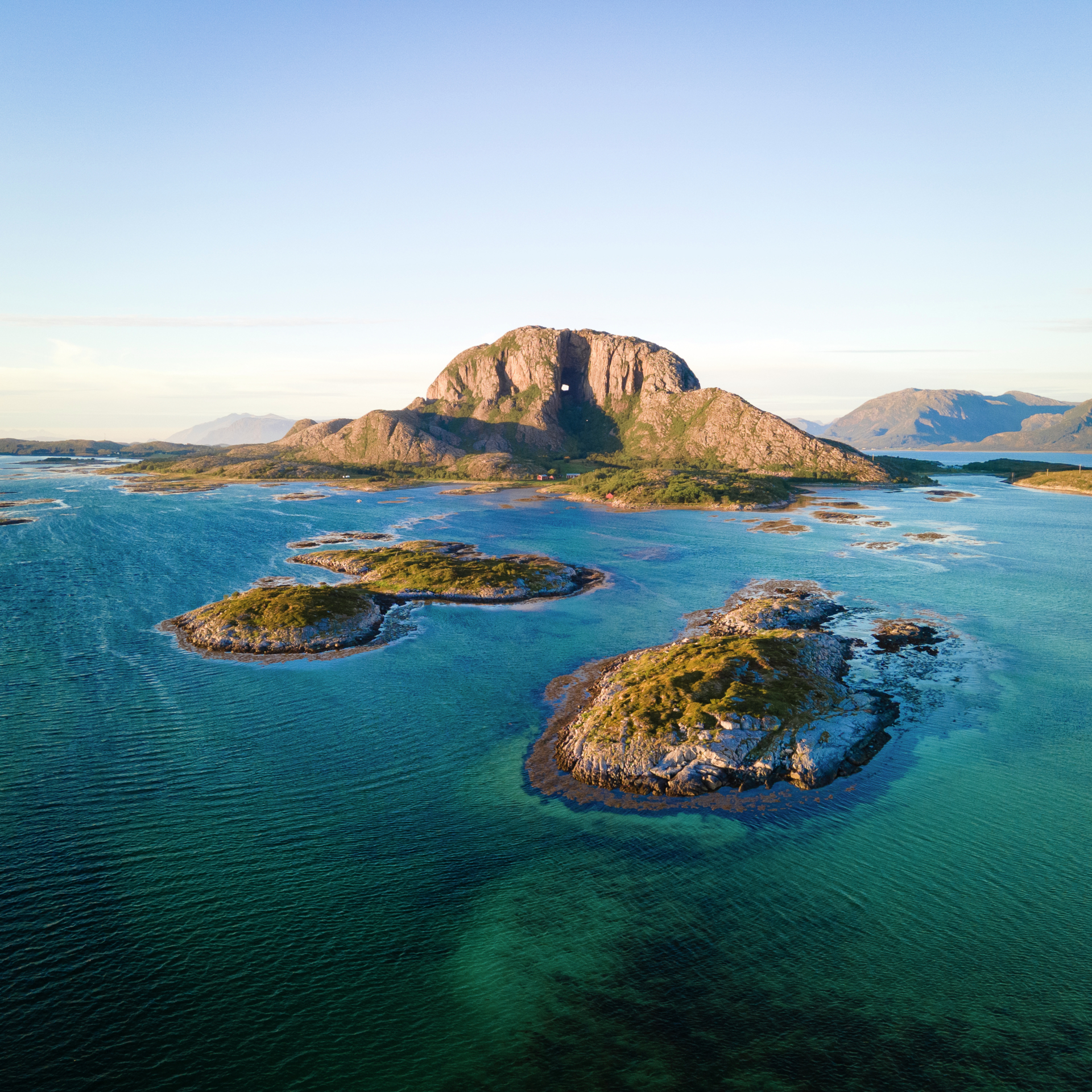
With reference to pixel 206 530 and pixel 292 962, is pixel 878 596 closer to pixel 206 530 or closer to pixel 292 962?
pixel 292 962

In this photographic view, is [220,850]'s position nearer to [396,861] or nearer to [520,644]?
[396,861]

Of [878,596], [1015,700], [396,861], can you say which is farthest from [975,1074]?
[878,596]

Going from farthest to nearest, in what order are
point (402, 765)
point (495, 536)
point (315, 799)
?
point (495, 536) → point (402, 765) → point (315, 799)

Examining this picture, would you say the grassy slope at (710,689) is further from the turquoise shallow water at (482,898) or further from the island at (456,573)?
the island at (456,573)

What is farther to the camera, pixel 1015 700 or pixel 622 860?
pixel 1015 700

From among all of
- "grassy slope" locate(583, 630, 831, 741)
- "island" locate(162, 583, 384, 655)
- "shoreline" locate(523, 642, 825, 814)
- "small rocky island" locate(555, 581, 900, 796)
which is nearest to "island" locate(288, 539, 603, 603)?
"island" locate(162, 583, 384, 655)

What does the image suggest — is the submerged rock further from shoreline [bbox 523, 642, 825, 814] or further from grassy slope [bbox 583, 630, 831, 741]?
shoreline [bbox 523, 642, 825, 814]

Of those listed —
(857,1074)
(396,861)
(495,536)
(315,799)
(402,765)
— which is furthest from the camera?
(495,536)

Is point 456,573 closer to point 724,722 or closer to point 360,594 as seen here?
point 360,594
